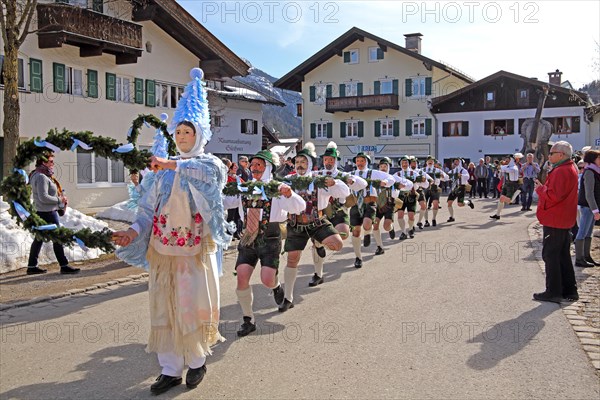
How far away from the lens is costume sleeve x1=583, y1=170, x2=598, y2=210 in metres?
9.73

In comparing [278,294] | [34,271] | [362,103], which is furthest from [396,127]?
[278,294]

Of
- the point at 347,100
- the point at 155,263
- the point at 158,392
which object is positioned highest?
the point at 347,100

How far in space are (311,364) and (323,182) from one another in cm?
222

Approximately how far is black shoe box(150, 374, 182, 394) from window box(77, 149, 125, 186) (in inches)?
785

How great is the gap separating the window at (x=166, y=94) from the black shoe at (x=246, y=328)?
2215 centimetres

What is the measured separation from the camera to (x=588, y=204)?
998cm

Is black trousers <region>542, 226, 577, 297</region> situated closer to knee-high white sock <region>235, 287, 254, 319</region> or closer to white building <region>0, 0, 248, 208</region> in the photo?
knee-high white sock <region>235, 287, 254, 319</region>

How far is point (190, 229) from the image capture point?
5.07m

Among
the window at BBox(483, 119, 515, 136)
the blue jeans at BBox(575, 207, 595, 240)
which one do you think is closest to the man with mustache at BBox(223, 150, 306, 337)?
the blue jeans at BBox(575, 207, 595, 240)

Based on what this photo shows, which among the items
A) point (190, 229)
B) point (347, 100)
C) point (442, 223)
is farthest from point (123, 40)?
point (347, 100)

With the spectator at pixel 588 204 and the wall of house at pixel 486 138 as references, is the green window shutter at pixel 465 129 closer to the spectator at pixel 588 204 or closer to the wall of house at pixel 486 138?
the wall of house at pixel 486 138

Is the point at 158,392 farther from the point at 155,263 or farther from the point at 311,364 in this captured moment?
the point at 311,364

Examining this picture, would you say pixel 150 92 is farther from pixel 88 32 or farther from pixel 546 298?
pixel 546 298

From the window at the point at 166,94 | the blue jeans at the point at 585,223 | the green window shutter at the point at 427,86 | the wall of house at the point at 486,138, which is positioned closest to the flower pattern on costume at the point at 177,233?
the blue jeans at the point at 585,223
